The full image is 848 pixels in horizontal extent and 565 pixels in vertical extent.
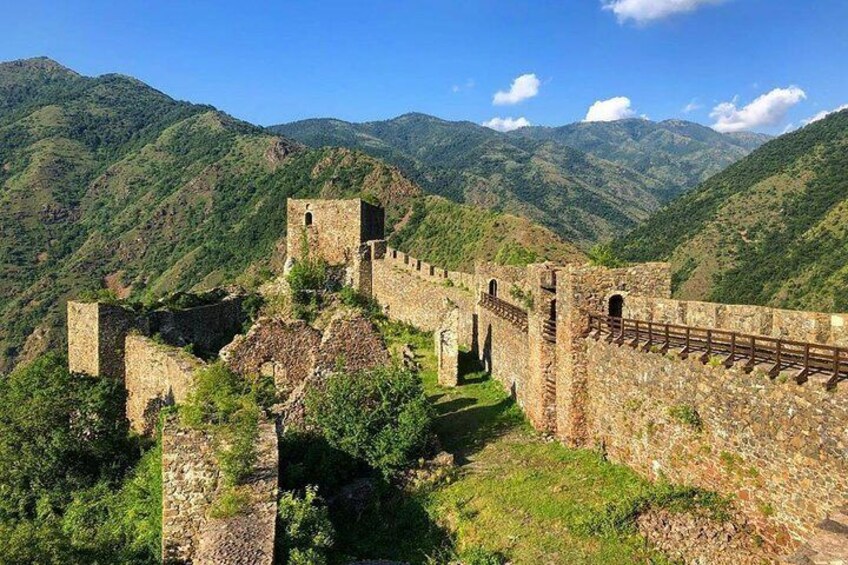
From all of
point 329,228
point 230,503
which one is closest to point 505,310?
point 230,503

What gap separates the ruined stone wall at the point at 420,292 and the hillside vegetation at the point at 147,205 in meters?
32.5

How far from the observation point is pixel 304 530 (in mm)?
9516

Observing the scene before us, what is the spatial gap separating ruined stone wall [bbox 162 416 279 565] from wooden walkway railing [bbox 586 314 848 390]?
755 centimetres

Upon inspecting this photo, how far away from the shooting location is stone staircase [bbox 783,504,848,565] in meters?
6.07

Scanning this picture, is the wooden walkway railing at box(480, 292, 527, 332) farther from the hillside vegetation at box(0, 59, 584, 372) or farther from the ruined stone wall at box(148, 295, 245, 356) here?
the hillside vegetation at box(0, 59, 584, 372)

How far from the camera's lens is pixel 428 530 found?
12.0 m

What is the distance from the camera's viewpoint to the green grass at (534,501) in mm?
→ 10859

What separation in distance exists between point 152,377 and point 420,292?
→ 13.9 m

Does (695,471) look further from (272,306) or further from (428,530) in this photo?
(272,306)

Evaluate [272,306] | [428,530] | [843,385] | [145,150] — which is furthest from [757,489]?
[145,150]

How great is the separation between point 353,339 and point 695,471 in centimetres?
762

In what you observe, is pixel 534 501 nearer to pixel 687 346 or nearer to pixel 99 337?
pixel 687 346

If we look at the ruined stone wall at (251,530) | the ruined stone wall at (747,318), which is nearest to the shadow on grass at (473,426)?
the ruined stone wall at (747,318)

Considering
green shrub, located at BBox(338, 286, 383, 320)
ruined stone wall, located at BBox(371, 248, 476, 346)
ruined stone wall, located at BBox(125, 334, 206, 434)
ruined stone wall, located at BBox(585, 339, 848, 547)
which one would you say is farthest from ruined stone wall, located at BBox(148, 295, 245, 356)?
ruined stone wall, located at BBox(585, 339, 848, 547)
